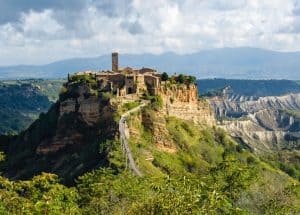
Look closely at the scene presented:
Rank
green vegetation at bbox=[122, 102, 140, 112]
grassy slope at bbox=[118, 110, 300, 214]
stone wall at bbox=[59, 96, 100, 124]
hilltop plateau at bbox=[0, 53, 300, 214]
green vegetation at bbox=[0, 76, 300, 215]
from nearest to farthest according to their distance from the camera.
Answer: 1. green vegetation at bbox=[0, 76, 300, 215]
2. hilltop plateau at bbox=[0, 53, 300, 214]
3. grassy slope at bbox=[118, 110, 300, 214]
4. green vegetation at bbox=[122, 102, 140, 112]
5. stone wall at bbox=[59, 96, 100, 124]

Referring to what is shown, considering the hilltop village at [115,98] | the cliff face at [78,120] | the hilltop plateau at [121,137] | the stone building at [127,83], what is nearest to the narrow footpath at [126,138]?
the hilltop plateau at [121,137]

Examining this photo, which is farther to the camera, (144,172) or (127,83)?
(127,83)

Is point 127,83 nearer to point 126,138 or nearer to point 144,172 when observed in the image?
point 126,138

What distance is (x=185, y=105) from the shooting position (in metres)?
120

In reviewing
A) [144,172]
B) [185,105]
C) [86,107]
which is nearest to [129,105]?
[86,107]

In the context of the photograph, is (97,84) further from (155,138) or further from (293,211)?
(293,211)

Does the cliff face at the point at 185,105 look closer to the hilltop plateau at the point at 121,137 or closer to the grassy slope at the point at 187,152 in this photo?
the hilltop plateau at the point at 121,137

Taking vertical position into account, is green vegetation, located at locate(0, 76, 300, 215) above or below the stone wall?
below

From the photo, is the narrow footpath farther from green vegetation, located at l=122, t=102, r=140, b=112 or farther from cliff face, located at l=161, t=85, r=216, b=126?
cliff face, located at l=161, t=85, r=216, b=126

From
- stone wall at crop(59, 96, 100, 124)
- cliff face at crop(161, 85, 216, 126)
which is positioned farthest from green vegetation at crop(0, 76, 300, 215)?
cliff face at crop(161, 85, 216, 126)

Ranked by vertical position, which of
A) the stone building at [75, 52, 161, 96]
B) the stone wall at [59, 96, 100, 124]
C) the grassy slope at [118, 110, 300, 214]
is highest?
the stone building at [75, 52, 161, 96]

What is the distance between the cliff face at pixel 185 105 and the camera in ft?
378

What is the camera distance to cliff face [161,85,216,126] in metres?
115

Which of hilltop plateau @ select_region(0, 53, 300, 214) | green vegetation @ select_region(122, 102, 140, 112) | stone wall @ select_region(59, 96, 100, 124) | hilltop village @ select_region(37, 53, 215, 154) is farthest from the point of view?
stone wall @ select_region(59, 96, 100, 124)
